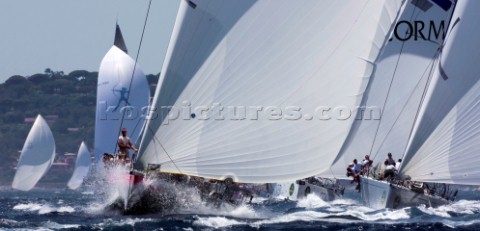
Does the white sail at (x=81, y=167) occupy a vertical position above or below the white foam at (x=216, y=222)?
above

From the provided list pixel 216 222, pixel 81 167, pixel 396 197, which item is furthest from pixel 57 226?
pixel 81 167

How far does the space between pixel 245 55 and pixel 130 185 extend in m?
4.69

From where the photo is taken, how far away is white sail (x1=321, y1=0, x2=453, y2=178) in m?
40.0

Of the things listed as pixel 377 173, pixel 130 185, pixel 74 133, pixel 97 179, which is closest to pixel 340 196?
pixel 377 173

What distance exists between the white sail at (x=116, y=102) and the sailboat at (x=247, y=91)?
22094 mm

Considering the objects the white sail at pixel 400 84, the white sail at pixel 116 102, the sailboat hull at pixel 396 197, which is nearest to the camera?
the sailboat hull at pixel 396 197

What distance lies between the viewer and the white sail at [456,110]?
1201 inches

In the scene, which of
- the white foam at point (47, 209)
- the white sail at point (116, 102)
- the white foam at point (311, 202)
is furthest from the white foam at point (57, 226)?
the white sail at point (116, 102)

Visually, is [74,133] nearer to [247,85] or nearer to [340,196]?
[340,196]

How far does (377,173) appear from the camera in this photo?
40.6m

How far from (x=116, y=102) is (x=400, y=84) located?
16.1 m

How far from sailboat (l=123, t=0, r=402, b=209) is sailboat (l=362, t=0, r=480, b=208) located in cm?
286

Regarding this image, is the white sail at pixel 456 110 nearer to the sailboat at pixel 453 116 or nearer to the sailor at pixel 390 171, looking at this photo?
the sailboat at pixel 453 116

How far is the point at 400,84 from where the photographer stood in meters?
41.8
